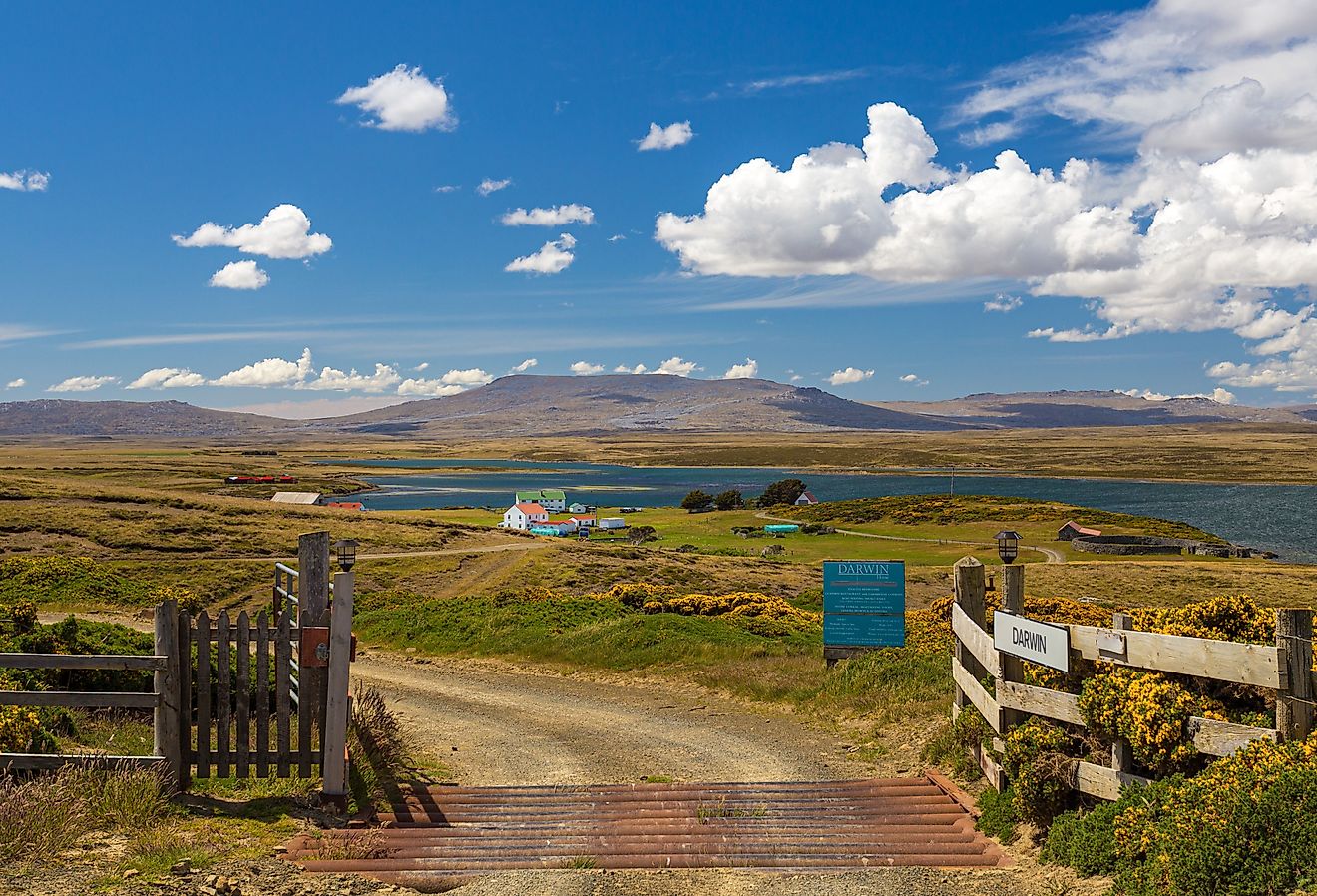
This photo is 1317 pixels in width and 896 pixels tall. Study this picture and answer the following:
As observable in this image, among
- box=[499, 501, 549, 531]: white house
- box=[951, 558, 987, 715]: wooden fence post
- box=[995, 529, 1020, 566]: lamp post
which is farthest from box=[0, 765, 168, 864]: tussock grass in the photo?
box=[499, 501, 549, 531]: white house

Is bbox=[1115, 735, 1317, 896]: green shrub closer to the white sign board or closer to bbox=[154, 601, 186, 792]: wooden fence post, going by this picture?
the white sign board

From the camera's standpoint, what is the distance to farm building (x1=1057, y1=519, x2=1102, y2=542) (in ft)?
284

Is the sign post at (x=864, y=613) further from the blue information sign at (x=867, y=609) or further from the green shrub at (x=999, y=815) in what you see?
the green shrub at (x=999, y=815)

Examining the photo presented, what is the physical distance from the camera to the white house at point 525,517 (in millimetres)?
95750

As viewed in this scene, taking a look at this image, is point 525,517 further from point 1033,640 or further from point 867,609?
point 1033,640

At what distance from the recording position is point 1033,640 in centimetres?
927

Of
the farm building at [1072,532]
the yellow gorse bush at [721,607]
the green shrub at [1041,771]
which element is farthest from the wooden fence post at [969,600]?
the farm building at [1072,532]

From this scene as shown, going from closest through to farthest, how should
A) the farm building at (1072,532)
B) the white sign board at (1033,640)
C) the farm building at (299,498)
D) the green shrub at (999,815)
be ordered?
1. the white sign board at (1033,640)
2. the green shrub at (999,815)
3. the farm building at (1072,532)
4. the farm building at (299,498)

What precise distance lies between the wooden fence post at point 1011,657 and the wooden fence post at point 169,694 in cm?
782

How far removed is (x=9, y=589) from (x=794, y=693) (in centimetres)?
2747

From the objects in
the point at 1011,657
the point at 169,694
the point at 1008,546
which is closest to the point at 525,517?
the point at 1008,546

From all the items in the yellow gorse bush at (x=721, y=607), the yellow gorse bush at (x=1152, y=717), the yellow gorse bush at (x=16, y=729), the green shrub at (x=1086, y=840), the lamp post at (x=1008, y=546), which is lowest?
the yellow gorse bush at (x=721, y=607)

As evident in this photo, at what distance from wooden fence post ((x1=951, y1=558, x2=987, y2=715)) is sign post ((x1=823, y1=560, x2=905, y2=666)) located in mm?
6484

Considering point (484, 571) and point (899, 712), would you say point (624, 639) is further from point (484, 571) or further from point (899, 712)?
point (484, 571)
